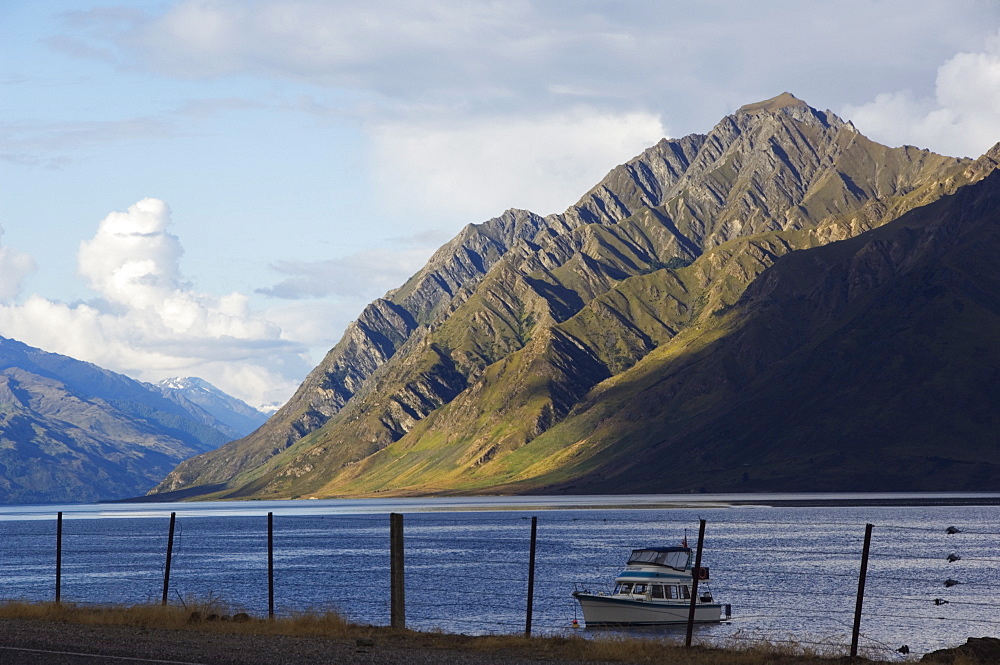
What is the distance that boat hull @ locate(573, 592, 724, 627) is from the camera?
7719cm

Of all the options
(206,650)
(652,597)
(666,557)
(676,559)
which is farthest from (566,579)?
(206,650)

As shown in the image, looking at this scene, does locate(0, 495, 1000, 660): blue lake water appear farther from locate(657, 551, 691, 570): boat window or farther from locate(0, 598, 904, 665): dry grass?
locate(0, 598, 904, 665): dry grass

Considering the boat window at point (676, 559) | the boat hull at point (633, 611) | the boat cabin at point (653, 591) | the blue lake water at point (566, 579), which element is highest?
the boat window at point (676, 559)

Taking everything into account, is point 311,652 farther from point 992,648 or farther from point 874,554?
point 874,554

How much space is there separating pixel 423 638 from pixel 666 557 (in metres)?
45.6

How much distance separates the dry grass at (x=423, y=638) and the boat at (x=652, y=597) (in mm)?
35362

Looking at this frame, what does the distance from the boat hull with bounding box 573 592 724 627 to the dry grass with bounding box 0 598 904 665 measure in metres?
35.1

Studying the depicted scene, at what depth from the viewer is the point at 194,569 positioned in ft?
454

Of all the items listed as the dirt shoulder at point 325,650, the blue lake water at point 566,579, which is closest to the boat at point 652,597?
the blue lake water at point 566,579

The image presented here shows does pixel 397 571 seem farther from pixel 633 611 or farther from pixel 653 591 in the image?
pixel 653 591

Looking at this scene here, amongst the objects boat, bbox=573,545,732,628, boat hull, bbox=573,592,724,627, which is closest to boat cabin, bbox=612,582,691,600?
boat, bbox=573,545,732,628

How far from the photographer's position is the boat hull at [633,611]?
7719 cm

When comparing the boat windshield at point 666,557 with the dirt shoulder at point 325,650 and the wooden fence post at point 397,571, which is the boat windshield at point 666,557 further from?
the wooden fence post at point 397,571

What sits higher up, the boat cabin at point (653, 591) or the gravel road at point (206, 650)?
the gravel road at point (206, 650)
